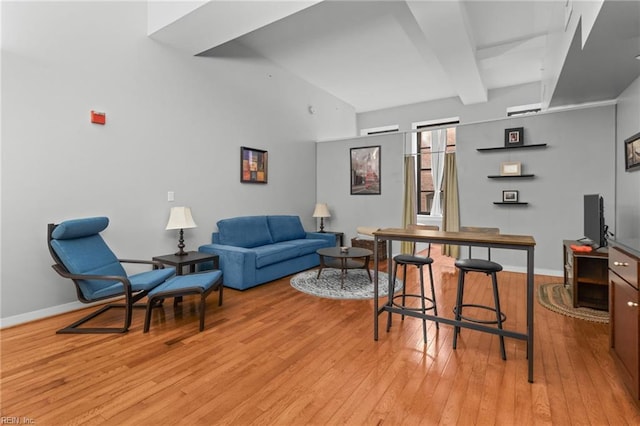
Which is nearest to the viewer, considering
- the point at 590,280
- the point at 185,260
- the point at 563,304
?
the point at 590,280

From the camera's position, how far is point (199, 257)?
391 centimetres

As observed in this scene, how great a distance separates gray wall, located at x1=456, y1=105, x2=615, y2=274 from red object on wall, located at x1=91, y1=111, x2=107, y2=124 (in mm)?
5095

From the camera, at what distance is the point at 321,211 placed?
638 cm

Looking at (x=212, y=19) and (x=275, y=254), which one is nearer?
(x=212, y=19)

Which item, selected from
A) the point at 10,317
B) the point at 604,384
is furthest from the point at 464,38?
the point at 10,317

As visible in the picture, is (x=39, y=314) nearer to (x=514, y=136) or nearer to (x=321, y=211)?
(x=321, y=211)

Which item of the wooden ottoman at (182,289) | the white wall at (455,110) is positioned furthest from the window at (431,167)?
the wooden ottoman at (182,289)

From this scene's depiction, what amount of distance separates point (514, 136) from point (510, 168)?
49 centimetres

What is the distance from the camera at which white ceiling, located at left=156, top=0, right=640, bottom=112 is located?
3.12 meters

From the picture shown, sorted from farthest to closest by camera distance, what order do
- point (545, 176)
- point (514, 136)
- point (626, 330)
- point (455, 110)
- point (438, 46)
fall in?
point (455, 110) → point (514, 136) → point (545, 176) → point (438, 46) → point (626, 330)

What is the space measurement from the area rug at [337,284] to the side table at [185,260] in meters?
1.13

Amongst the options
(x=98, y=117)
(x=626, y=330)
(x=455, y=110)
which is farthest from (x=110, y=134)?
(x=455, y=110)

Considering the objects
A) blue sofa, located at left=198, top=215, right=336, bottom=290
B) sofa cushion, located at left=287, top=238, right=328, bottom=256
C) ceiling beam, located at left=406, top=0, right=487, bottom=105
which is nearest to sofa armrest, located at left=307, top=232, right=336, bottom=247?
blue sofa, located at left=198, top=215, right=336, bottom=290

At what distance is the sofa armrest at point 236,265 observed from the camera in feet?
13.2
